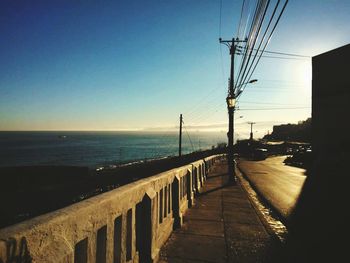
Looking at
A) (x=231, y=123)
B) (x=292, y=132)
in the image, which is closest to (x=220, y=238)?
(x=231, y=123)

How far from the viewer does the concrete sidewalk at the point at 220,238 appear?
13.6 ft

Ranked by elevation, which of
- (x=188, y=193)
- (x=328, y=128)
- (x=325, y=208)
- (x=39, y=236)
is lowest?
(x=325, y=208)

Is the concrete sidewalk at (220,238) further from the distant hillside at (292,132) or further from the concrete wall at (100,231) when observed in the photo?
the distant hillside at (292,132)

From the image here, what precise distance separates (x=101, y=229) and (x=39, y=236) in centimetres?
97

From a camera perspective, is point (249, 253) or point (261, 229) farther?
point (261, 229)

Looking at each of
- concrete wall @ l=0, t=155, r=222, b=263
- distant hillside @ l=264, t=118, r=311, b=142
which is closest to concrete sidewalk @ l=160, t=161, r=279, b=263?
concrete wall @ l=0, t=155, r=222, b=263

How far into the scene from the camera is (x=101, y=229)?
101 inches

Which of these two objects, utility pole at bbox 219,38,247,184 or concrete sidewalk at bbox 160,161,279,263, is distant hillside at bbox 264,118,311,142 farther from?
concrete sidewalk at bbox 160,161,279,263

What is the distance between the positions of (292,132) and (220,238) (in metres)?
109

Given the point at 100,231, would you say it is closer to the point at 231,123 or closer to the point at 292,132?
the point at 231,123

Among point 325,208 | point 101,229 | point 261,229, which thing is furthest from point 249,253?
point 325,208

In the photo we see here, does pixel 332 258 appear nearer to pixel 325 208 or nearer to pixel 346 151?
pixel 325 208

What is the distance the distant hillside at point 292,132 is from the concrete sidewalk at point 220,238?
251ft

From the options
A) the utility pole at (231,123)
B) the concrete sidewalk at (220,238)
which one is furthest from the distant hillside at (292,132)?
the concrete sidewalk at (220,238)
